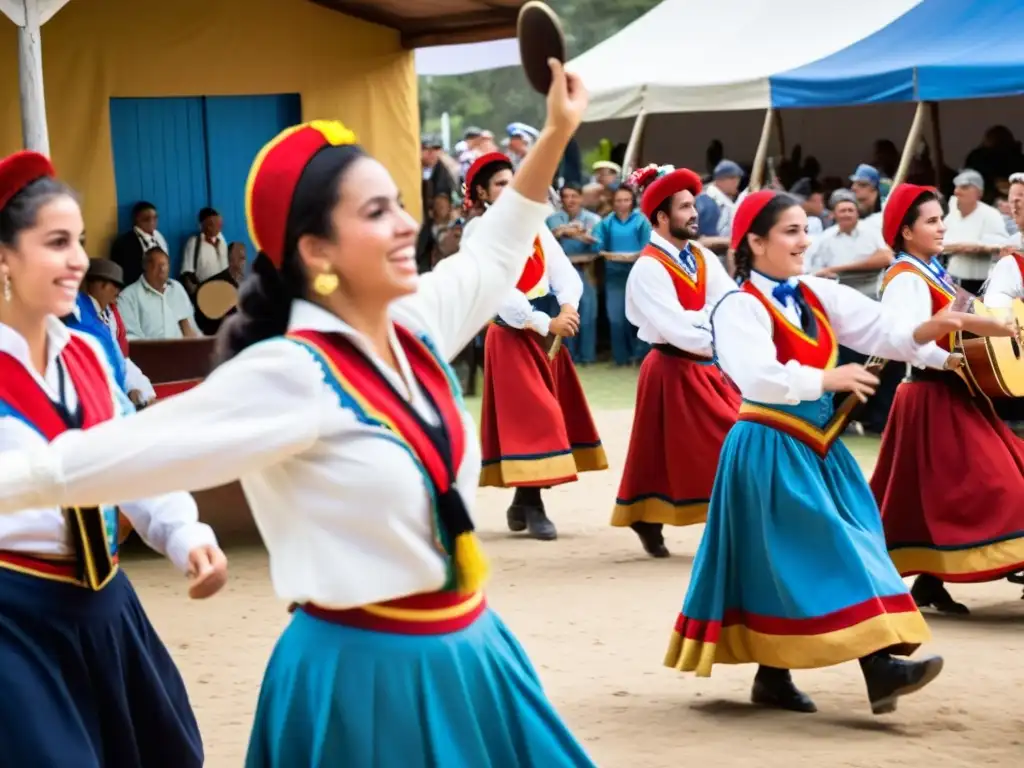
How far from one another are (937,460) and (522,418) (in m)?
2.56

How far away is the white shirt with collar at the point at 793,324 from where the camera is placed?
5164 mm

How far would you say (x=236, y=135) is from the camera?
42.0 ft

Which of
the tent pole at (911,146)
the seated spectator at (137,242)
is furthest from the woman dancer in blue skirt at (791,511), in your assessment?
the tent pole at (911,146)

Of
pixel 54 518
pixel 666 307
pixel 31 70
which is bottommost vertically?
pixel 666 307

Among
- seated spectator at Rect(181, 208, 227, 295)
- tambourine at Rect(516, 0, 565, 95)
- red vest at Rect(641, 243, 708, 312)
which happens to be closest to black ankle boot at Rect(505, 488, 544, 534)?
red vest at Rect(641, 243, 708, 312)

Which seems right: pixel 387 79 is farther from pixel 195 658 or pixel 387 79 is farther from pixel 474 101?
pixel 474 101

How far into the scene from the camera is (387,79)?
43.0 ft

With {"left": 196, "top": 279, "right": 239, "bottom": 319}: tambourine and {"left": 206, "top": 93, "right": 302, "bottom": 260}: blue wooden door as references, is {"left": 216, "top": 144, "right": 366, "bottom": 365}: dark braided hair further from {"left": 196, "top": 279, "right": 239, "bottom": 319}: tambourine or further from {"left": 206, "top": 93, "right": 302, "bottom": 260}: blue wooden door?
{"left": 206, "top": 93, "right": 302, "bottom": 260}: blue wooden door

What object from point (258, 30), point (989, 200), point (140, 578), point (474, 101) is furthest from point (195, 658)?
point (474, 101)

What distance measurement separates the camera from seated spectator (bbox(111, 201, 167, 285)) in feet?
38.9

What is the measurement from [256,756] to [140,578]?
572cm

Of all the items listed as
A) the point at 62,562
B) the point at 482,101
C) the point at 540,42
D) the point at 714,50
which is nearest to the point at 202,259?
the point at 714,50

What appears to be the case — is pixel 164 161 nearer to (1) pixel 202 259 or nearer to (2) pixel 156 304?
(1) pixel 202 259

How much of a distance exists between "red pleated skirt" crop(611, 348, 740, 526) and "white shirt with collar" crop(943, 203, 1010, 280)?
16.4 ft
